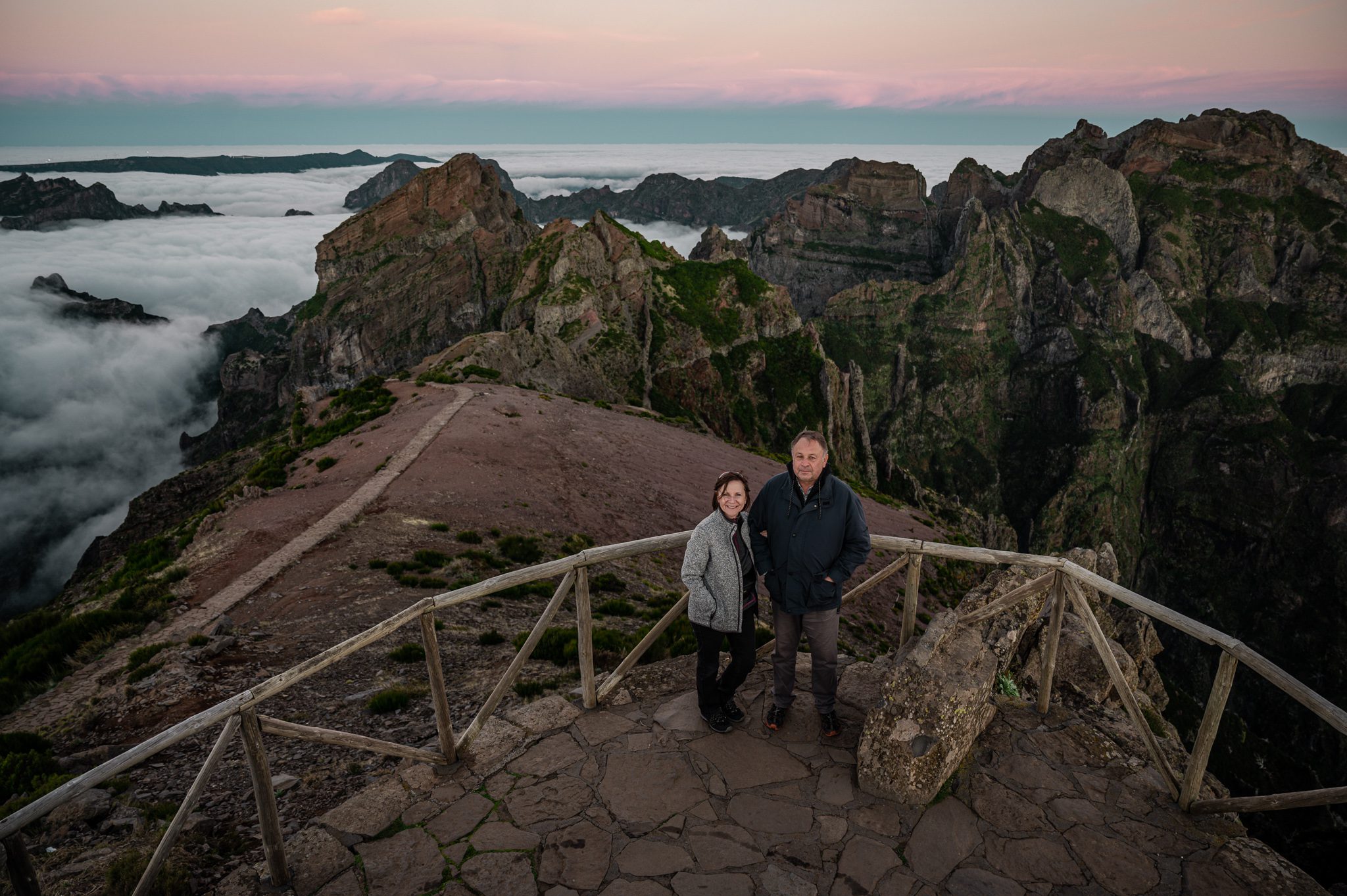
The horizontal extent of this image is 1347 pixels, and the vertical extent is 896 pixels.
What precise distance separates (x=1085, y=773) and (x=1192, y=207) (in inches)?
8696

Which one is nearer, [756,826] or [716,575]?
[756,826]

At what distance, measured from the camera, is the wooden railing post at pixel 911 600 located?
23.2 feet

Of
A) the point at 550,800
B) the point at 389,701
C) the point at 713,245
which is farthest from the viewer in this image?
the point at 713,245

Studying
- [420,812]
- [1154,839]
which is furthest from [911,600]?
[420,812]

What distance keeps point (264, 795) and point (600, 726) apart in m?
3.01

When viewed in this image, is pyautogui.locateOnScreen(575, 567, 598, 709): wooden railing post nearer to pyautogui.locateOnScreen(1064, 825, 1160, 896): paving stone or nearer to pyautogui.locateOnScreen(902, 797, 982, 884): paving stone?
pyautogui.locateOnScreen(902, 797, 982, 884): paving stone

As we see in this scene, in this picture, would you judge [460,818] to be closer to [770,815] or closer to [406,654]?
[770,815]

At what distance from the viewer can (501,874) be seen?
4.79 m

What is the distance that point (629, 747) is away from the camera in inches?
248

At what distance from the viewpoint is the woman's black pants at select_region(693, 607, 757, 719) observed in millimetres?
6285

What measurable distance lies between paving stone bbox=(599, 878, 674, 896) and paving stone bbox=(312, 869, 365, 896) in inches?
70.6

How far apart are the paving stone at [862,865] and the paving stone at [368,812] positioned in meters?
3.68

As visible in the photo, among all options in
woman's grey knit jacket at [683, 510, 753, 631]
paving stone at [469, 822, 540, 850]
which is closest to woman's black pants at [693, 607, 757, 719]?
woman's grey knit jacket at [683, 510, 753, 631]

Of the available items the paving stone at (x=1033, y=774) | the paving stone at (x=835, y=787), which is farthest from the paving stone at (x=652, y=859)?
the paving stone at (x=1033, y=774)
